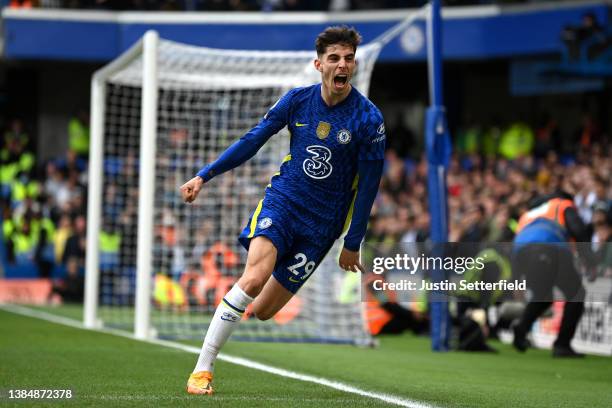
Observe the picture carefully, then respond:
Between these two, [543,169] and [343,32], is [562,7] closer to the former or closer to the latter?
[543,169]

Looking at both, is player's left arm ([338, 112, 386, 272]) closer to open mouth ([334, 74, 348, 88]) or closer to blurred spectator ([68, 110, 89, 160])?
open mouth ([334, 74, 348, 88])

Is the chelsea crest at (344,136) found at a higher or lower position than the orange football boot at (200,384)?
higher

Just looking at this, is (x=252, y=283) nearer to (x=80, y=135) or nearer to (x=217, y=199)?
(x=217, y=199)

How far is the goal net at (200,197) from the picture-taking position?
12719mm

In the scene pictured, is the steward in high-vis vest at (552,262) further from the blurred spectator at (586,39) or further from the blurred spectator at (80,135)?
the blurred spectator at (80,135)

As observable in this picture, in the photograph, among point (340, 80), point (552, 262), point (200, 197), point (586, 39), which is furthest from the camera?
point (586, 39)

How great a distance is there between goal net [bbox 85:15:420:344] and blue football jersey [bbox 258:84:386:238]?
205 inches

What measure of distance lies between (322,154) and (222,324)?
1171 millimetres

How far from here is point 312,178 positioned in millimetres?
7238

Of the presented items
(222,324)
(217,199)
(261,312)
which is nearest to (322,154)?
(261,312)

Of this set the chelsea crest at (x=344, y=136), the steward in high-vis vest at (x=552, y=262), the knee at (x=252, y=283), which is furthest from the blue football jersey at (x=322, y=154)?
the steward in high-vis vest at (x=552, y=262)

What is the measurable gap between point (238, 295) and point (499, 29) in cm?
1806

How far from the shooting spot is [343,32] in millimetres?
7113

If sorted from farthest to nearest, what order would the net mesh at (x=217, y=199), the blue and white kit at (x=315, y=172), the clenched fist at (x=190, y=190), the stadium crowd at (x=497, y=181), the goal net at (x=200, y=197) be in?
the stadium crowd at (x=497, y=181), the net mesh at (x=217, y=199), the goal net at (x=200, y=197), the blue and white kit at (x=315, y=172), the clenched fist at (x=190, y=190)
